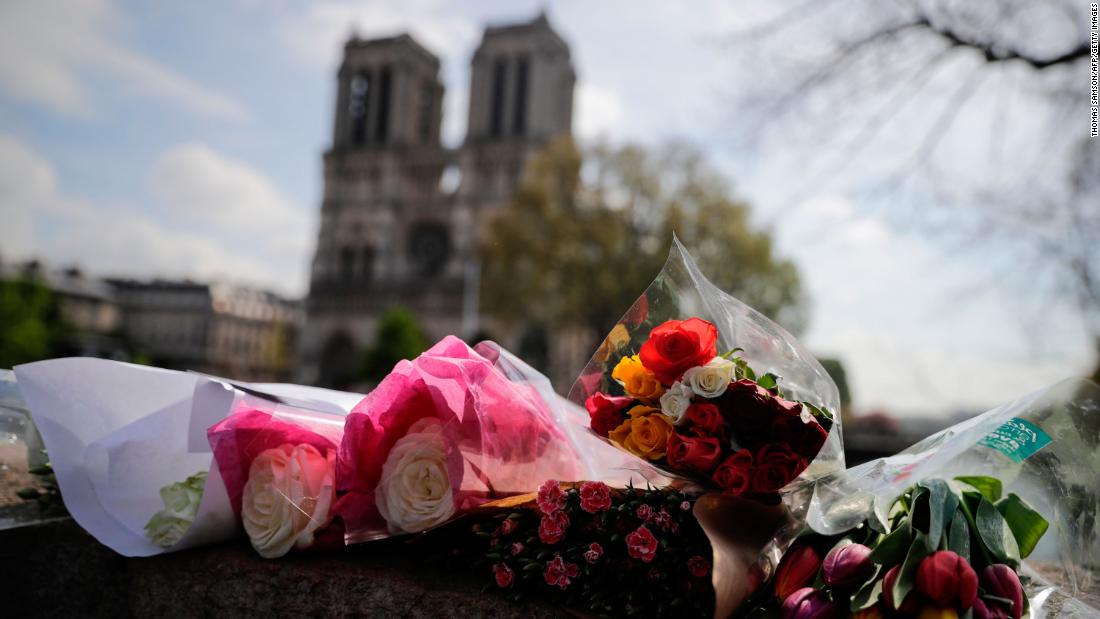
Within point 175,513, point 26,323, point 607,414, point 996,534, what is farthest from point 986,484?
point 26,323

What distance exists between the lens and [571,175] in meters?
30.1

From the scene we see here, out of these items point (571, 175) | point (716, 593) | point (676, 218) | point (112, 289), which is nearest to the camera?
point (716, 593)

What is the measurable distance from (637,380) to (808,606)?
22.8 inches

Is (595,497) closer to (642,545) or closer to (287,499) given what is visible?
(642,545)

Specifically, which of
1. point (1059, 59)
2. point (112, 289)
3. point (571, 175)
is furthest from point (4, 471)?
point (112, 289)

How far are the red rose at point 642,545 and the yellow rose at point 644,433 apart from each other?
0.18m

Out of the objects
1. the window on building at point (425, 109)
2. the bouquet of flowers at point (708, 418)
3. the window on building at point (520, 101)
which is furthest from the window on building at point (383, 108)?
the bouquet of flowers at point (708, 418)

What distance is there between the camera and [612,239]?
28.5m

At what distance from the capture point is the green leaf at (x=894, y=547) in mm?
1679

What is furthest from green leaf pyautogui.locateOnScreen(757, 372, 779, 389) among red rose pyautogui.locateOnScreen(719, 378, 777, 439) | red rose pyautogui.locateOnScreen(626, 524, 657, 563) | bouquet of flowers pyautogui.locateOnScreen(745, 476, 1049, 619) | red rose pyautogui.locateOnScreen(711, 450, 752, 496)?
red rose pyautogui.locateOnScreen(626, 524, 657, 563)

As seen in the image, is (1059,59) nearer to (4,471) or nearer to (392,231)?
(4,471)

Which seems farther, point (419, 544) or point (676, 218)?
point (676, 218)

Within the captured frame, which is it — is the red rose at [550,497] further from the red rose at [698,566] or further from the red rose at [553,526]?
the red rose at [698,566]

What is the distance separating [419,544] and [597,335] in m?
29.0
